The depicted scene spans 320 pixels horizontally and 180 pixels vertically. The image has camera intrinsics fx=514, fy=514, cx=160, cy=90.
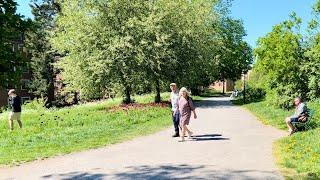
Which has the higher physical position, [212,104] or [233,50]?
[233,50]

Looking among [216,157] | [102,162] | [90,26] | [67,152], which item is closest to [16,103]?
[67,152]

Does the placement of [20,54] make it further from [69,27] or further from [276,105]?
[69,27]

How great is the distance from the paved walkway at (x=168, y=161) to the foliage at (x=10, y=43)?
2345 mm

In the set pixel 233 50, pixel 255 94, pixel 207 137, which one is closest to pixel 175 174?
pixel 207 137

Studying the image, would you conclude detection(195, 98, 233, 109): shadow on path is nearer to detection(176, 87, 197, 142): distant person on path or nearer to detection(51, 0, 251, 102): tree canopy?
detection(51, 0, 251, 102): tree canopy

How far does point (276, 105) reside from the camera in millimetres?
29406

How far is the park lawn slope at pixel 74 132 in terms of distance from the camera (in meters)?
14.7

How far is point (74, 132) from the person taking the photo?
A: 62.2 ft

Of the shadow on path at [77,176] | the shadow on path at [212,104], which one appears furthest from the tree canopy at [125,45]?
the shadow on path at [77,176]

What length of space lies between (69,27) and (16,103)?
49.5ft

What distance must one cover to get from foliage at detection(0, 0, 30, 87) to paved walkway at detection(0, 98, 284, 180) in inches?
92.3

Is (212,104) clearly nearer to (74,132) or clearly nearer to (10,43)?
(74,132)

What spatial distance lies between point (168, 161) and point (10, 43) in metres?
4.59

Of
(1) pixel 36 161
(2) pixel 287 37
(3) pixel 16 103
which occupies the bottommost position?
(1) pixel 36 161
